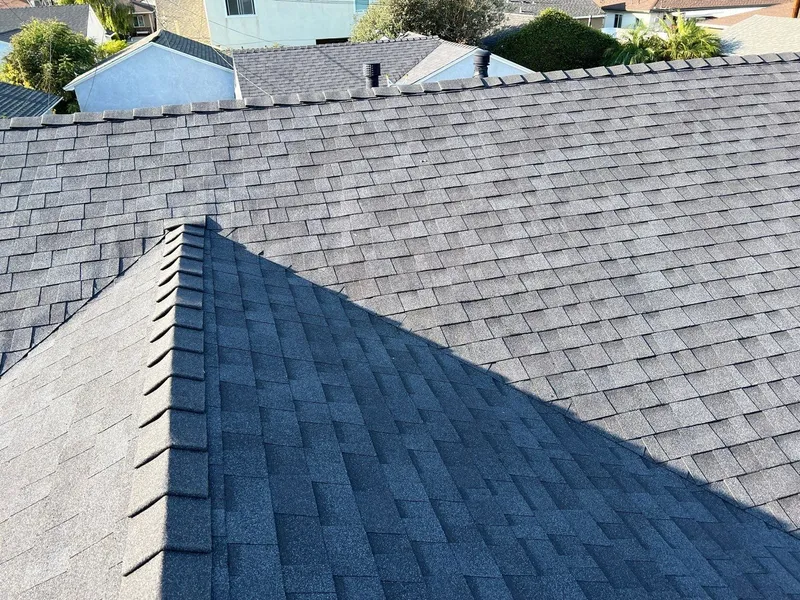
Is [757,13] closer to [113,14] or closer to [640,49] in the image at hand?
[640,49]

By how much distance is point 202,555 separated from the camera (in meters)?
2.65

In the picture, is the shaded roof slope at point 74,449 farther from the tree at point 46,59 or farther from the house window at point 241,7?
the house window at point 241,7

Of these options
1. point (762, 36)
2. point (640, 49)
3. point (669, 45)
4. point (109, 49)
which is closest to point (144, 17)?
point (109, 49)

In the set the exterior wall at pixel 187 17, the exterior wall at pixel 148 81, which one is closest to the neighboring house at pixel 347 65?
the exterior wall at pixel 148 81

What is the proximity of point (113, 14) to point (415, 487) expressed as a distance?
55.9m

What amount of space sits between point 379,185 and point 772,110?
6134 millimetres

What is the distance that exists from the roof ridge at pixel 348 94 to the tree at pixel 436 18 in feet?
92.2

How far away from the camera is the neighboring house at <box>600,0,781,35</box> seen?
49281 millimetres

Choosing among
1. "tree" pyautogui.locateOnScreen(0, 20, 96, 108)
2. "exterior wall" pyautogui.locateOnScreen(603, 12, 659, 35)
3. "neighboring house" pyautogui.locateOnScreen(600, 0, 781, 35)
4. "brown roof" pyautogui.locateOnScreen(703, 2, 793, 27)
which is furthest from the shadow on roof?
"exterior wall" pyautogui.locateOnScreen(603, 12, 659, 35)

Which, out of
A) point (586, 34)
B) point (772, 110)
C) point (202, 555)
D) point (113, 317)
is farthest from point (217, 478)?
point (586, 34)

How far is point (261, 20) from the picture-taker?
39.9 meters

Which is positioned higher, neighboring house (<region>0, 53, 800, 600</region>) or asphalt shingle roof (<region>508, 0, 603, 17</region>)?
asphalt shingle roof (<region>508, 0, 603, 17</region>)

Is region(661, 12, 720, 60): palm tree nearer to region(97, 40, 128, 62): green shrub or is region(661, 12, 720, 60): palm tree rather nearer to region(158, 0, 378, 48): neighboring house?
region(158, 0, 378, 48): neighboring house

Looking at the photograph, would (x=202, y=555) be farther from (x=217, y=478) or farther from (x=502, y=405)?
(x=502, y=405)
